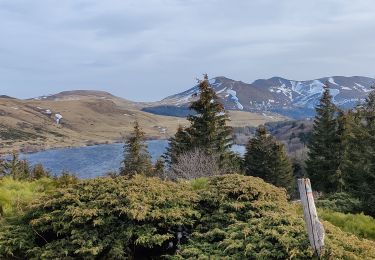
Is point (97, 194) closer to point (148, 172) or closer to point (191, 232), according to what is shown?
point (191, 232)

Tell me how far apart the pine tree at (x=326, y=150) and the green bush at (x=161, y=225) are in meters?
32.8

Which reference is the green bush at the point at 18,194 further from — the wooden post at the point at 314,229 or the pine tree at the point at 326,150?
the pine tree at the point at 326,150

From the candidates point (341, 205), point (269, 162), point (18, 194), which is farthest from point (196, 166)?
point (18, 194)

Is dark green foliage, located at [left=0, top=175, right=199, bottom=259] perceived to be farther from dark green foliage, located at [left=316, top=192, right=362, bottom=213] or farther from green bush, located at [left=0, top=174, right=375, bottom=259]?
dark green foliage, located at [left=316, top=192, right=362, bottom=213]

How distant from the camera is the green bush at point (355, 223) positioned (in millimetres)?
10305

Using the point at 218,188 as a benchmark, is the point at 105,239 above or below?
below

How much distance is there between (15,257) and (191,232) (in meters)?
3.12

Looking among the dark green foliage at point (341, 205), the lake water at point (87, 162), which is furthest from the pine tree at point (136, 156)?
the dark green foliage at point (341, 205)

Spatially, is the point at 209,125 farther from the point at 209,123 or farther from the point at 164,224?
the point at 164,224

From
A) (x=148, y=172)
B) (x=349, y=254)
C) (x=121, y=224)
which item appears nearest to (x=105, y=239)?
(x=121, y=224)

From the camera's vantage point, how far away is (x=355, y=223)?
10.6 meters

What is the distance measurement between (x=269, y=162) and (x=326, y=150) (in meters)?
5.46

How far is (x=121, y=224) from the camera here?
25.9ft

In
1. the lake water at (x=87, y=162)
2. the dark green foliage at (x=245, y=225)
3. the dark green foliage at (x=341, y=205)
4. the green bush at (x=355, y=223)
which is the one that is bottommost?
the lake water at (x=87, y=162)
